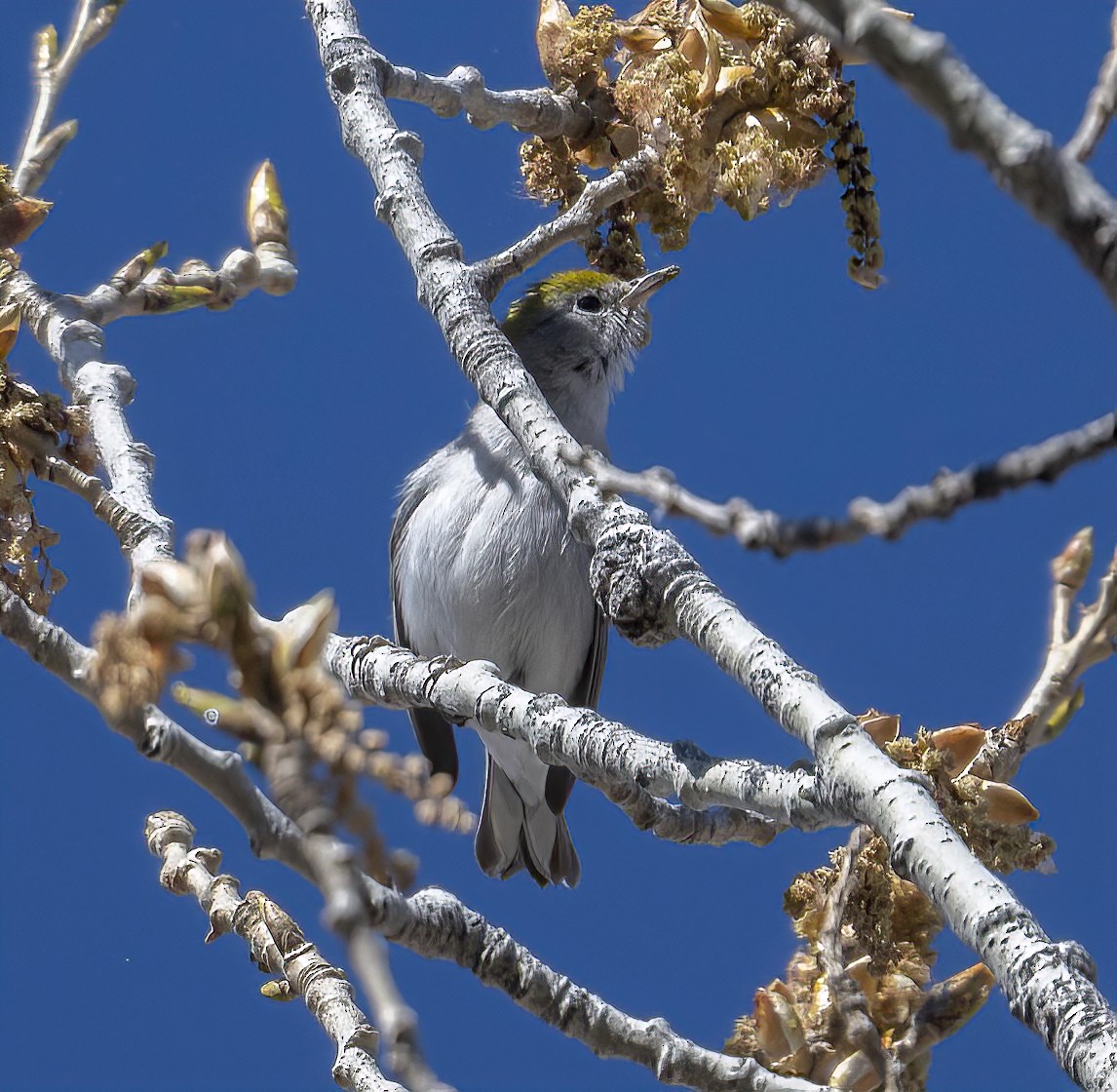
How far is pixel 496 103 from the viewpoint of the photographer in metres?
4.05

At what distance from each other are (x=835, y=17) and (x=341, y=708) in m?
0.67

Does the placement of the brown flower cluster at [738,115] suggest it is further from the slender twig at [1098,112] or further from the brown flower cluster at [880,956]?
the slender twig at [1098,112]

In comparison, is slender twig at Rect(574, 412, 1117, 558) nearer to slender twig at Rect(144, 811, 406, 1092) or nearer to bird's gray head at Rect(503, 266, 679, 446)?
slender twig at Rect(144, 811, 406, 1092)

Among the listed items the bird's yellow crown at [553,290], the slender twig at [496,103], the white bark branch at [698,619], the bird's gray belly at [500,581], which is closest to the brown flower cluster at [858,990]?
the white bark branch at [698,619]

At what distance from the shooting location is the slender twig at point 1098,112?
1154mm

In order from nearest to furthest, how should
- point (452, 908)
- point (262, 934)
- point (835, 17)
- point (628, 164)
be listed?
point (835, 17) → point (452, 908) → point (262, 934) → point (628, 164)

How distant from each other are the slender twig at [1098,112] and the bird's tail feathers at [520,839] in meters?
5.07

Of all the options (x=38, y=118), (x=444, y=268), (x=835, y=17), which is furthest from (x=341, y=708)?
(x=38, y=118)

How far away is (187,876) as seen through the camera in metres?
2.72

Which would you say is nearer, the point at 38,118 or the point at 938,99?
the point at 938,99

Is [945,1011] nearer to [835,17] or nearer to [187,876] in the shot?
[187,876]

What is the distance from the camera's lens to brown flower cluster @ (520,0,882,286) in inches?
130

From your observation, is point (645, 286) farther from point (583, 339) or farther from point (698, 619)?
point (698, 619)

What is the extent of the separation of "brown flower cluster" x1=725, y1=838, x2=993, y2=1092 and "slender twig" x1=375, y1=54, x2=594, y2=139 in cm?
231
